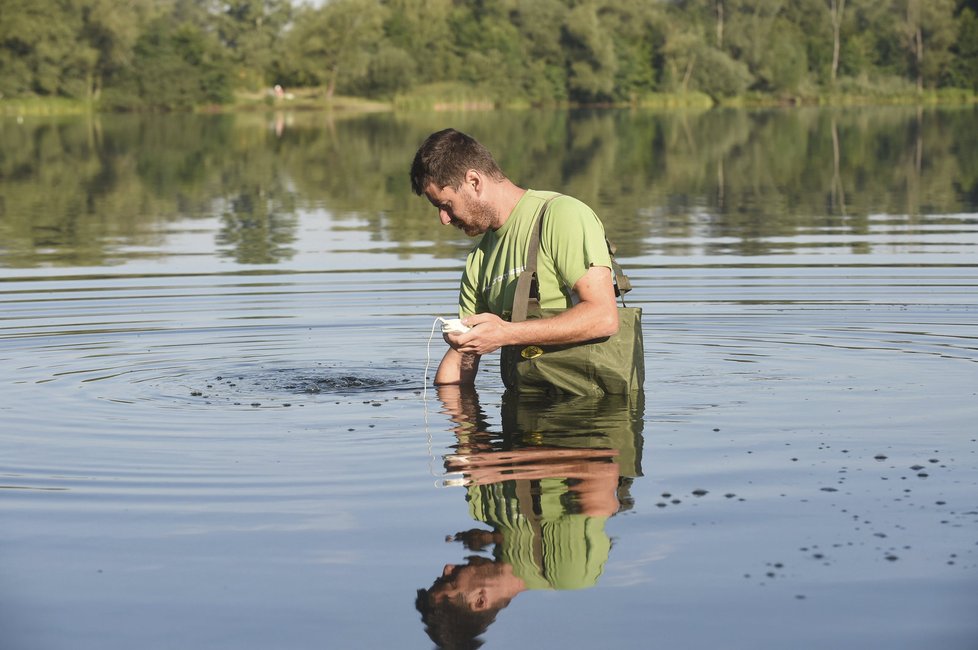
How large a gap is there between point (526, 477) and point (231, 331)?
598cm

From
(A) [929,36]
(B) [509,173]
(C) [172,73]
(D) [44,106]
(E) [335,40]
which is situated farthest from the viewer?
(A) [929,36]

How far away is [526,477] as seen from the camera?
6.90 metres

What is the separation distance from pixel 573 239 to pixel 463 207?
63 cm

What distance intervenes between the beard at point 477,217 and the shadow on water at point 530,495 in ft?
3.85

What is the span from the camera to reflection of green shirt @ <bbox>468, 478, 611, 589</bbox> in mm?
5383

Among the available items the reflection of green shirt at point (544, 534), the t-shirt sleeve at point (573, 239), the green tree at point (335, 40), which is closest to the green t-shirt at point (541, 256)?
the t-shirt sleeve at point (573, 239)

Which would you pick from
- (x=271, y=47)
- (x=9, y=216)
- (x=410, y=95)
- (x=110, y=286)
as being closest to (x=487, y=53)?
(x=410, y=95)

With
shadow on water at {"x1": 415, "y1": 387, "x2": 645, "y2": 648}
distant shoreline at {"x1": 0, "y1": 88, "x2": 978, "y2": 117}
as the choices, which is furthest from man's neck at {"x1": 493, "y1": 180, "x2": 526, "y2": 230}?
distant shoreline at {"x1": 0, "y1": 88, "x2": 978, "y2": 117}

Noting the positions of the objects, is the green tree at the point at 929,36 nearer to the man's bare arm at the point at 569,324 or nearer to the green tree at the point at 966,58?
the green tree at the point at 966,58

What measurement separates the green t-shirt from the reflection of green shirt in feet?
4.29

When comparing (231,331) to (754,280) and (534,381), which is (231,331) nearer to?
(534,381)

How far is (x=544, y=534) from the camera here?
583cm

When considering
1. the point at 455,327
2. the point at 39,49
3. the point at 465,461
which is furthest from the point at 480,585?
the point at 39,49

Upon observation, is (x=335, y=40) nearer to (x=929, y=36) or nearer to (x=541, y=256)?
(x=929, y=36)
